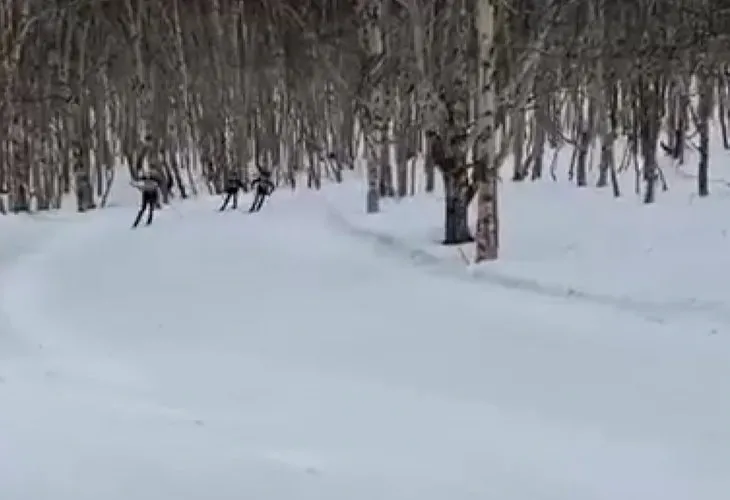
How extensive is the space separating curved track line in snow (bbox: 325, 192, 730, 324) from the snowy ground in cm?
4

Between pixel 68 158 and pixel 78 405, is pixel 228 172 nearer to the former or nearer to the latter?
pixel 68 158

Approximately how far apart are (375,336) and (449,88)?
8.38 meters

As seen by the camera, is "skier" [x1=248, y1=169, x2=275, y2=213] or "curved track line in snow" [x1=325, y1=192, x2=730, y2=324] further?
"skier" [x1=248, y1=169, x2=275, y2=213]

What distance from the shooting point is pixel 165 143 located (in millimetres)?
35656

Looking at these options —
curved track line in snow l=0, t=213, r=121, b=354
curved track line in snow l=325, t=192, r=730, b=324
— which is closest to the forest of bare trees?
curved track line in snow l=325, t=192, r=730, b=324

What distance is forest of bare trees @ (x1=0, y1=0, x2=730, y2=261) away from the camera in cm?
2136

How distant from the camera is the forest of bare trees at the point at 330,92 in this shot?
21.4 meters

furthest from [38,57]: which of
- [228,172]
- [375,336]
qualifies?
[375,336]

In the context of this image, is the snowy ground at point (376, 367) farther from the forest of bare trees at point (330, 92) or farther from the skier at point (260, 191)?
the skier at point (260, 191)

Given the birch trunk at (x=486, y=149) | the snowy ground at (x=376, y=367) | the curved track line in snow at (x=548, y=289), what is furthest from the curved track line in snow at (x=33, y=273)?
the birch trunk at (x=486, y=149)

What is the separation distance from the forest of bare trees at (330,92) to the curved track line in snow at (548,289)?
98 centimetres

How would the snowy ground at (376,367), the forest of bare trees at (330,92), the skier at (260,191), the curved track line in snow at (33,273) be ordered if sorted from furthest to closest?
the skier at (260,191)
the forest of bare trees at (330,92)
the curved track line in snow at (33,273)
the snowy ground at (376,367)

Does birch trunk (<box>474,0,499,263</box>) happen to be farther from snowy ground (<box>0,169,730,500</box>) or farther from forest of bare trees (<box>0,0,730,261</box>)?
forest of bare trees (<box>0,0,730,261</box>)

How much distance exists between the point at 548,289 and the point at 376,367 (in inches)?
159
